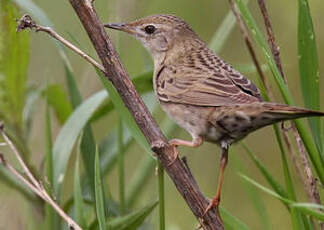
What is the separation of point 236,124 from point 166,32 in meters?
1.20

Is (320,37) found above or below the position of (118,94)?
below

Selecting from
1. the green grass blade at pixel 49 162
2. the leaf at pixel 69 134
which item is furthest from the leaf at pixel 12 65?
the green grass blade at pixel 49 162

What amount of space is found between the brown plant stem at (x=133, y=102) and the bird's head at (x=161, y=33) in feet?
4.78

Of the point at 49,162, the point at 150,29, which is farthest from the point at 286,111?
the point at 150,29

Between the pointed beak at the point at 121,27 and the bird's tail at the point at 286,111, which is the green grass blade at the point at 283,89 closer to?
the bird's tail at the point at 286,111

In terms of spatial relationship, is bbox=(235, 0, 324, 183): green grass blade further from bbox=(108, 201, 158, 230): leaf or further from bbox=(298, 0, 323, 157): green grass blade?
bbox=(108, 201, 158, 230): leaf

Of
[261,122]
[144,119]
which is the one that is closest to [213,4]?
[261,122]

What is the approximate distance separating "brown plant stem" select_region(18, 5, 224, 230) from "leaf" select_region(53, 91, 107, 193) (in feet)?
2.62

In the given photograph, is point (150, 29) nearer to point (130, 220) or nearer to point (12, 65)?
point (12, 65)

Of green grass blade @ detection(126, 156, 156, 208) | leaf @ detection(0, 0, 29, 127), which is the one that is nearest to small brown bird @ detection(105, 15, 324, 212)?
green grass blade @ detection(126, 156, 156, 208)

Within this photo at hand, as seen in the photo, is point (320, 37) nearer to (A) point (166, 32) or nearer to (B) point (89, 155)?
(A) point (166, 32)

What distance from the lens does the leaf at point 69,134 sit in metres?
3.16

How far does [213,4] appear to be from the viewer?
534 centimetres

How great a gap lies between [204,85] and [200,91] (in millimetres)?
57
